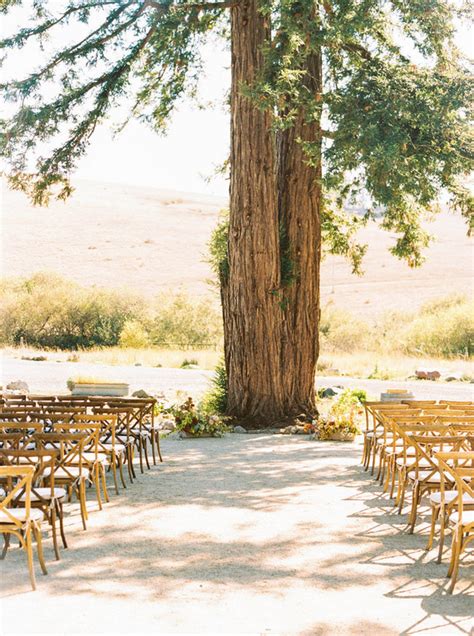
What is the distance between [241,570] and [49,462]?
1.81 m

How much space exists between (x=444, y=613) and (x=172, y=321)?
40.3 meters

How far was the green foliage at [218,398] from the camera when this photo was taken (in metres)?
19.2

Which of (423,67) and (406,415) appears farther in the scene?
(423,67)

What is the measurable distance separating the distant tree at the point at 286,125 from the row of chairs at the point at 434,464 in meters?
5.07

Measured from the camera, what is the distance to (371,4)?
16.0m

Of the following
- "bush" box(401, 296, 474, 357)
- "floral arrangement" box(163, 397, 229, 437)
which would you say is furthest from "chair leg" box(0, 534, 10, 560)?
"bush" box(401, 296, 474, 357)

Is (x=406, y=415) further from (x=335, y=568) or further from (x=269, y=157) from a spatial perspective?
(x=269, y=157)

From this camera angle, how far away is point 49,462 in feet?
25.4

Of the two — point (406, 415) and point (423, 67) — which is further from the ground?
point (423, 67)

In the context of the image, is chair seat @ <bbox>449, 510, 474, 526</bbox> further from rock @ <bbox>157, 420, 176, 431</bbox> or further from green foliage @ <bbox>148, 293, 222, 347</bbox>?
green foliage @ <bbox>148, 293, 222, 347</bbox>

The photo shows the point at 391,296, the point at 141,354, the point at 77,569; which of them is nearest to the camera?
the point at 77,569

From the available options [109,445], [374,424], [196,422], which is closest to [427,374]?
[196,422]

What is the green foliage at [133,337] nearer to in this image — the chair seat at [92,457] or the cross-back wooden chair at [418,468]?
the chair seat at [92,457]

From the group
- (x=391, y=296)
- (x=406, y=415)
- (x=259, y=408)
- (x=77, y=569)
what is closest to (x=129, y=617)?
→ (x=77, y=569)
